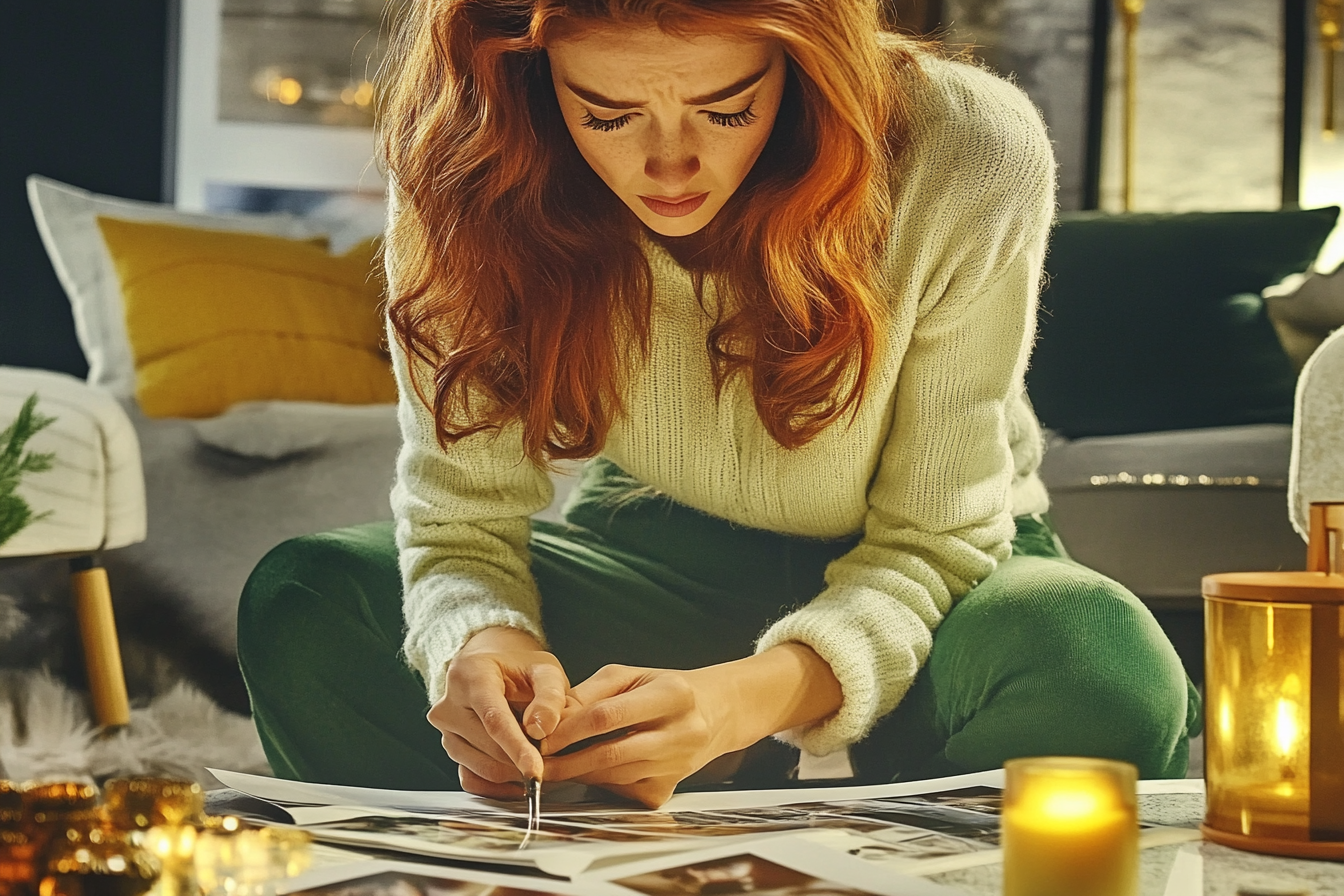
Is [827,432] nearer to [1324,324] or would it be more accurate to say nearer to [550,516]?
[550,516]

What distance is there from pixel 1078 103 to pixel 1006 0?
0.31m

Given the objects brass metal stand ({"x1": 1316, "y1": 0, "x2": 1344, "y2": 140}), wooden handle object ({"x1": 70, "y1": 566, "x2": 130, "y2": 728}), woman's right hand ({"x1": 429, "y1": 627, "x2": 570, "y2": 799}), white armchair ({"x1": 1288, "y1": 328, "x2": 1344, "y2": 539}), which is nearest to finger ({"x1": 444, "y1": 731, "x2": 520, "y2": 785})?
woman's right hand ({"x1": 429, "y1": 627, "x2": 570, "y2": 799})

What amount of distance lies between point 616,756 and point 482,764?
0.29 ft

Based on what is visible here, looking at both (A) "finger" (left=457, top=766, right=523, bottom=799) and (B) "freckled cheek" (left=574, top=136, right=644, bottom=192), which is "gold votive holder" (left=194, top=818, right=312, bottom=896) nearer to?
(A) "finger" (left=457, top=766, right=523, bottom=799)

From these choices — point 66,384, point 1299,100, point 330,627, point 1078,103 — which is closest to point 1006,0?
point 1078,103

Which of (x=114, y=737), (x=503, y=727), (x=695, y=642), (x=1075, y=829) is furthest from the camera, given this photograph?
(x=114, y=737)

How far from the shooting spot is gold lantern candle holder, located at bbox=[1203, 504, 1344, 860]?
26.6 inches

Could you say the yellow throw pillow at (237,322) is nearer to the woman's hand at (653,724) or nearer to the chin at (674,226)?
the chin at (674,226)

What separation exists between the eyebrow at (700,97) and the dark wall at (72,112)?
239 centimetres

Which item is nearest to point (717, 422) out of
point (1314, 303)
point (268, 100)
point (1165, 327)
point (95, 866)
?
point (95, 866)

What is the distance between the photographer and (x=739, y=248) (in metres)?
1.02

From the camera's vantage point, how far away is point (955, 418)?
1.05m

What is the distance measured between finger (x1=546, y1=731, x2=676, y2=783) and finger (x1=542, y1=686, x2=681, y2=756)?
0.03 feet

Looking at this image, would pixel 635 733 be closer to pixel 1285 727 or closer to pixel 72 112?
pixel 1285 727
